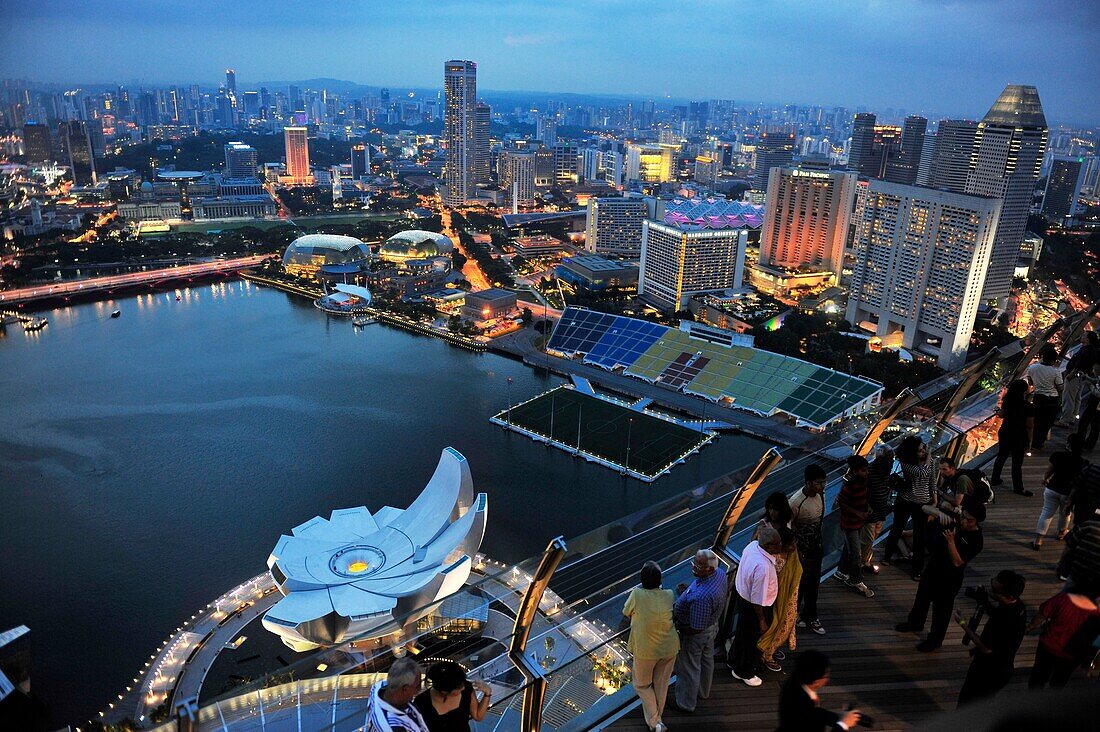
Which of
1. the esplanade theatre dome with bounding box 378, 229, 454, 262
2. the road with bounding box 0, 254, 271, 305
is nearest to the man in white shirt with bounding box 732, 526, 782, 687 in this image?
the road with bounding box 0, 254, 271, 305

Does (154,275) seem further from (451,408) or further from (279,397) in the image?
(451,408)

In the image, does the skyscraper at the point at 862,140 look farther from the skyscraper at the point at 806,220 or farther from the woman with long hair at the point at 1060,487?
the woman with long hair at the point at 1060,487

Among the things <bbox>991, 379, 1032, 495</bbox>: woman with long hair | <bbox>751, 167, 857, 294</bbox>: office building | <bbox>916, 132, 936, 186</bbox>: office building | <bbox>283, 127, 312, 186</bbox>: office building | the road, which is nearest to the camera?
<bbox>991, 379, 1032, 495</bbox>: woman with long hair

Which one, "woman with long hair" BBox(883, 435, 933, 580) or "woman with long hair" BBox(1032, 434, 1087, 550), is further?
"woman with long hair" BBox(1032, 434, 1087, 550)

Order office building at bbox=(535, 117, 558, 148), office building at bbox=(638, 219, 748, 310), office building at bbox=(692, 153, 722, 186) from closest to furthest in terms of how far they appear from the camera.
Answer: office building at bbox=(638, 219, 748, 310)
office building at bbox=(692, 153, 722, 186)
office building at bbox=(535, 117, 558, 148)

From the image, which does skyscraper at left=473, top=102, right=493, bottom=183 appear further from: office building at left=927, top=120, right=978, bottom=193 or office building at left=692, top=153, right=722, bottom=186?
office building at left=927, top=120, right=978, bottom=193

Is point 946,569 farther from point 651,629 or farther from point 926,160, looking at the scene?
point 926,160

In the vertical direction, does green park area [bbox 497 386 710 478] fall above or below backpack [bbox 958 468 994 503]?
below
